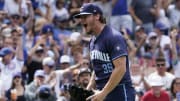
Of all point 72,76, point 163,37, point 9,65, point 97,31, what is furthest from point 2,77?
point 97,31

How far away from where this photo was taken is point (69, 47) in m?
12.8

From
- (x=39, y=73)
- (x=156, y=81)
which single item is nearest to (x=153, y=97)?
(x=156, y=81)

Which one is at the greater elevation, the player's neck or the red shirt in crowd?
the player's neck

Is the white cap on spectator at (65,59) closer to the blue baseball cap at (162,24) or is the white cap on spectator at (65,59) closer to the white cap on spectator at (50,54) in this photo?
the white cap on spectator at (50,54)

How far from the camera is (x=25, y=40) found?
1321 centimetres

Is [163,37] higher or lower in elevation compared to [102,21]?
lower

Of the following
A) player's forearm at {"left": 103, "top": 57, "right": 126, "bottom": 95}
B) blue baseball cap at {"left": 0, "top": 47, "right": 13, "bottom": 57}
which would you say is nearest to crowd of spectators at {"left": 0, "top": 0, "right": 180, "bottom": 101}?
blue baseball cap at {"left": 0, "top": 47, "right": 13, "bottom": 57}

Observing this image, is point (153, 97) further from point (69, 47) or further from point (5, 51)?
point (69, 47)

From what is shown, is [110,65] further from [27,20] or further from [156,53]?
[27,20]

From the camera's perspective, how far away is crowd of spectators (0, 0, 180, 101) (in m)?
10.7

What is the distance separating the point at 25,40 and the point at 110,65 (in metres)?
6.81

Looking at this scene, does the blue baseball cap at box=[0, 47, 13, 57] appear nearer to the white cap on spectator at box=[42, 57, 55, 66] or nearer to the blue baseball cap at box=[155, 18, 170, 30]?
the white cap on spectator at box=[42, 57, 55, 66]

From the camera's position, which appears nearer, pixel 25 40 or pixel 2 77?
pixel 2 77

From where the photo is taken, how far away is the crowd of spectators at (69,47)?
1071cm
